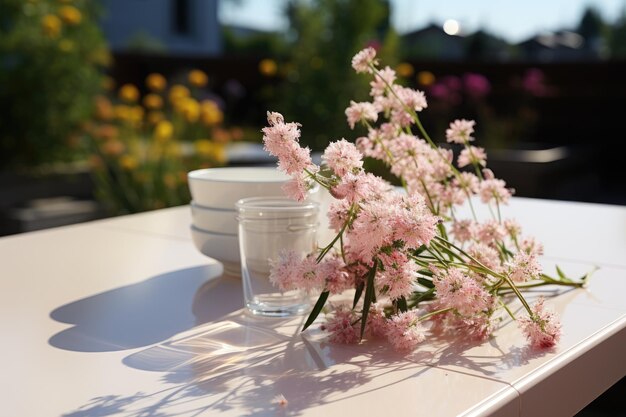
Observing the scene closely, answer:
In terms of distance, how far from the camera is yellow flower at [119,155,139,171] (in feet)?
13.2

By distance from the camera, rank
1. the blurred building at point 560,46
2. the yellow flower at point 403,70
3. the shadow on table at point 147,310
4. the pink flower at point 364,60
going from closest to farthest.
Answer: the shadow on table at point 147,310 < the pink flower at point 364,60 < the yellow flower at point 403,70 < the blurred building at point 560,46

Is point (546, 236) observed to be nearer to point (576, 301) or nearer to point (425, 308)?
point (576, 301)

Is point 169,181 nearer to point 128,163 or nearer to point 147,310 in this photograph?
point 128,163

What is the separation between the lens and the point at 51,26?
526cm

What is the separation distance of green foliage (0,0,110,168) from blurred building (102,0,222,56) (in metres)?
12.4

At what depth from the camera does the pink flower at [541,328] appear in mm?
881

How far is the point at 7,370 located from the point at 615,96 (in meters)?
8.71

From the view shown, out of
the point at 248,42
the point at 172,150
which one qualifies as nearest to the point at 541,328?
the point at 172,150

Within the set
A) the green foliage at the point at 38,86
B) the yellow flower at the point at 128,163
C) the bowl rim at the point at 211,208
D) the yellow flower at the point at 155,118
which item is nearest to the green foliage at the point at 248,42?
the green foliage at the point at 38,86

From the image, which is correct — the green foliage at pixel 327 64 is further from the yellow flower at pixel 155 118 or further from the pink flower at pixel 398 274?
the pink flower at pixel 398 274

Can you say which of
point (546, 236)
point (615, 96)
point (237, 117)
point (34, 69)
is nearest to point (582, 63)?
point (615, 96)

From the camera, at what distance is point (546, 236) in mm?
1590

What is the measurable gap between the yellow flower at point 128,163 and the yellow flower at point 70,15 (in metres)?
1.56

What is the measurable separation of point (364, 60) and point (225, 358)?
0.42 metres
